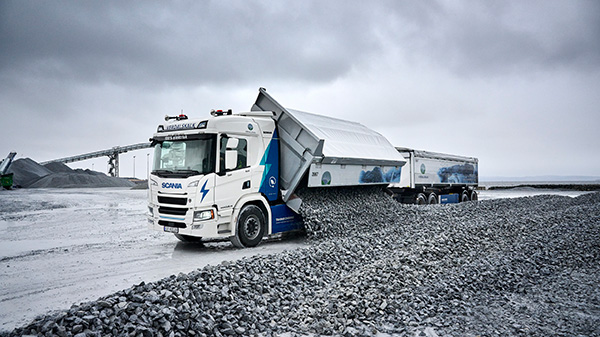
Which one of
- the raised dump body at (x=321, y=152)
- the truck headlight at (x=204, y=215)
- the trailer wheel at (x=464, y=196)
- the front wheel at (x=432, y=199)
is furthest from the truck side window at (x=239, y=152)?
the trailer wheel at (x=464, y=196)

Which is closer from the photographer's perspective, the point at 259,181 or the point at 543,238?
the point at 543,238

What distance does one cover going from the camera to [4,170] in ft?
128

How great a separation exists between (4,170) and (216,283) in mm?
45791

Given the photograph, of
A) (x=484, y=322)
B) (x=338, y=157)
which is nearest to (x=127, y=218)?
(x=338, y=157)

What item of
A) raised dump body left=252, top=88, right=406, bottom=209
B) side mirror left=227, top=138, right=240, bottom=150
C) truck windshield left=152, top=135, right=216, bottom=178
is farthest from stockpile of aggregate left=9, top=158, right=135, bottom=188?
side mirror left=227, top=138, right=240, bottom=150

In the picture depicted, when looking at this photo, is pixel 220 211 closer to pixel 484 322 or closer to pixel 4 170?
pixel 484 322

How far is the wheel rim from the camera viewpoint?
8.64 metres

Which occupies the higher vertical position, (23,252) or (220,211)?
(220,211)

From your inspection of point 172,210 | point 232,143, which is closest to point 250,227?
point 172,210

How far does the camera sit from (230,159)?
8.36 metres

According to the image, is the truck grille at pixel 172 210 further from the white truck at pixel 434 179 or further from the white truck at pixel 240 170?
the white truck at pixel 434 179

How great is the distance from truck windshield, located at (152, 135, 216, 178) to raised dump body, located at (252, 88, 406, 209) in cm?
214

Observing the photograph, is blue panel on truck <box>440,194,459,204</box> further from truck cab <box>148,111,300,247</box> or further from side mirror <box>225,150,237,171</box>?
side mirror <box>225,150,237,171</box>

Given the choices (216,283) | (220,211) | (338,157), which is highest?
(338,157)
